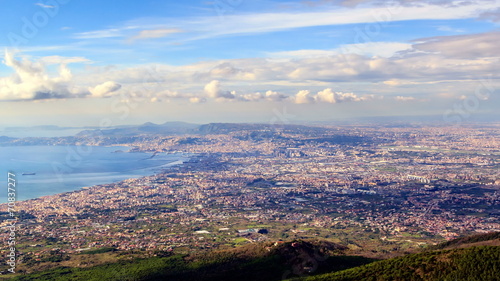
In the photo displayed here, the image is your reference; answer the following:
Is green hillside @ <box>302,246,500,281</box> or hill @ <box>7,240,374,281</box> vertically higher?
green hillside @ <box>302,246,500,281</box>

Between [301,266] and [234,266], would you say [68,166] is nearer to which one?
[234,266]

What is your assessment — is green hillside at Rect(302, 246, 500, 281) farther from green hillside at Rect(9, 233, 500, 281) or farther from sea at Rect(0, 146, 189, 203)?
sea at Rect(0, 146, 189, 203)

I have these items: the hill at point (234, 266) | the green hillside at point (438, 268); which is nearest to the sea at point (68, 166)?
the hill at point (234, 266)

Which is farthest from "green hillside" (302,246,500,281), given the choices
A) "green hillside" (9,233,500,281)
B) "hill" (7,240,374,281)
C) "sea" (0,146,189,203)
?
"sea" (0,146,189,203)

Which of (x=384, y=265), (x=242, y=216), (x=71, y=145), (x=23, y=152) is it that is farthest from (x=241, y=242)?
(x=71, y=145)

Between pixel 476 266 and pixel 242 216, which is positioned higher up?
pixel 476 266

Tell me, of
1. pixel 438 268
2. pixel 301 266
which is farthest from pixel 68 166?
pixel 438 268

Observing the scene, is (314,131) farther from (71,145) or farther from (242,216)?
(242,216)

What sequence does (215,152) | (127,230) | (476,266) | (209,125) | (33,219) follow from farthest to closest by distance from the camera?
(209,125) < (215,152) < (33,219) < (127,230) < (476,266)
